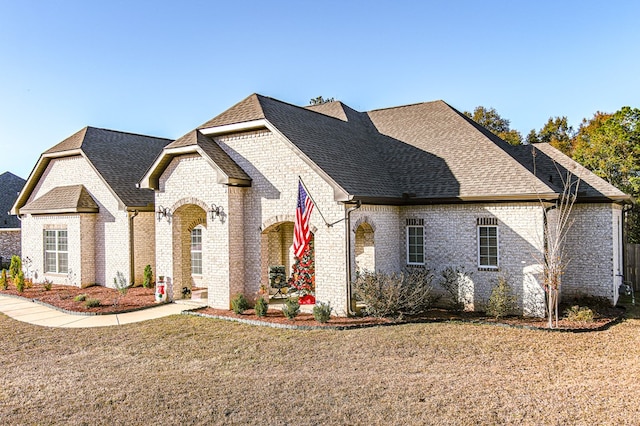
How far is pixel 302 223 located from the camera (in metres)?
14.2

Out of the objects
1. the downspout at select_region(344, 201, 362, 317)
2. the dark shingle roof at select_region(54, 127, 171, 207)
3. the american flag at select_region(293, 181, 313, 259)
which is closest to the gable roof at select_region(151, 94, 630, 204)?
the downspout at select_region(344, 201, 362, 317)

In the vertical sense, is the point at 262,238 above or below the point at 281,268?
above

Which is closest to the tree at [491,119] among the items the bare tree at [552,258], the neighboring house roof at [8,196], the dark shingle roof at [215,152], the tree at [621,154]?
the tree at [621,154]

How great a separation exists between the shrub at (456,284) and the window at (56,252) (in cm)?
1744

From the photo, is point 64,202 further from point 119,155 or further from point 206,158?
point 206,158

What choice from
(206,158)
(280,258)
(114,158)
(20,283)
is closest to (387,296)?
(280,258)

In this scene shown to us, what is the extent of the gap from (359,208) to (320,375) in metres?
6.62

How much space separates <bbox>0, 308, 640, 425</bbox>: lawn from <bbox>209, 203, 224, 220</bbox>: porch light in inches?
160

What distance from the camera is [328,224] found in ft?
46.9

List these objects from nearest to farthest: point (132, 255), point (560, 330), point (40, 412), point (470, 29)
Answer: point (40, 412) < point (560, 330) < point (470, 29) < point (132, 255)

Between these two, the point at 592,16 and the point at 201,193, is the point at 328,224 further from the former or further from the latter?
the point at 592,16

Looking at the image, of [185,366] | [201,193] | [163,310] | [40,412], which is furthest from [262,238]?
[40,412]

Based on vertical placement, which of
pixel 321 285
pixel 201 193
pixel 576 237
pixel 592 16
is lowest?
pixel 321 285

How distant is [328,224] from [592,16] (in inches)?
419
